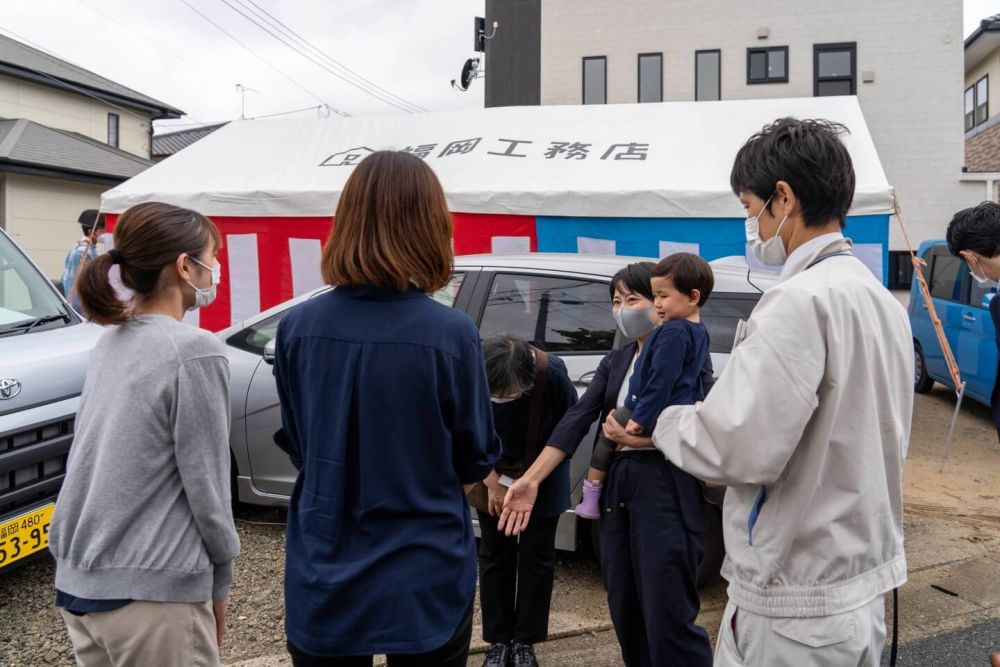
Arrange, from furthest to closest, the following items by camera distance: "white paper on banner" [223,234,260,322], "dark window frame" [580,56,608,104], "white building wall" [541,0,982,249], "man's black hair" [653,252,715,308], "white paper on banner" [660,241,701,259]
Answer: "dark window frame" [580,56,608,104]
"white building wall" [541,0,982,249]
"white paper on banner" [223,234,260,322]
"white paper on banner" [660,241,701,259]
"man's black hair" [653,252,715,308]

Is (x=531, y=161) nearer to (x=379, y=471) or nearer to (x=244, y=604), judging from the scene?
(x=244, y=604)

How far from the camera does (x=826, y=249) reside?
1.43m

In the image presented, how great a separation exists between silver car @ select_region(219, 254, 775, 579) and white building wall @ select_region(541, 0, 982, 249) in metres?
10.6

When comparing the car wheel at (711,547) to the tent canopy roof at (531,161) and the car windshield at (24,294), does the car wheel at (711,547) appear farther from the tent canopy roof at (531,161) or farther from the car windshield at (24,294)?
the car windshield at (24,294)

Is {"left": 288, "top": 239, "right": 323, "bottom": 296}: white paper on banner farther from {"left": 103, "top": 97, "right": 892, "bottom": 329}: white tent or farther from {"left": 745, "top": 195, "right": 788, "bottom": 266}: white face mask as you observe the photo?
{"left": 745, "top": 195, "right": 788, "bottom": 266}: white face mask

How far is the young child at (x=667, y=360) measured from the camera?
7.69ft

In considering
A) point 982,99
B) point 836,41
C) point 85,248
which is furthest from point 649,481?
point 982,99

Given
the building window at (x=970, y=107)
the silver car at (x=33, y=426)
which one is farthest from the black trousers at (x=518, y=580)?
the building window at (x=970, y=107)

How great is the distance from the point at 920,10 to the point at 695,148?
31.2ft

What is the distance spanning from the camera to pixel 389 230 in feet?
4.96

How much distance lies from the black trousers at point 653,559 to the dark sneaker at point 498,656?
1.72ft

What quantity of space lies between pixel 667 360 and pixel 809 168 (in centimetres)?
101

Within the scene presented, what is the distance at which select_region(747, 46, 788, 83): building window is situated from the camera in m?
14.0

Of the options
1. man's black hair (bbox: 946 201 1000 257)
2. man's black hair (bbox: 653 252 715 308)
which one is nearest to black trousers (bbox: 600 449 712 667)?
man's black hair (bbox: 653 252 715 308)
